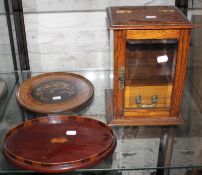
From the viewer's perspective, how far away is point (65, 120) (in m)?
0.93

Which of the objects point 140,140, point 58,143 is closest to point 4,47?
point 58,143

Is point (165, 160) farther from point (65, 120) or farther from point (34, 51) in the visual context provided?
point (34, 51)

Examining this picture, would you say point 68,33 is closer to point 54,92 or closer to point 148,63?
point 54,92

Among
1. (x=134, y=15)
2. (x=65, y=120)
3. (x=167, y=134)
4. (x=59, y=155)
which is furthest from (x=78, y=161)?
(x=134, y=15)

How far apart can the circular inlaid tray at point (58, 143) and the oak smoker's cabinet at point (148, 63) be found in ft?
0.31

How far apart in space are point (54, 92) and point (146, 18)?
0.38 meters

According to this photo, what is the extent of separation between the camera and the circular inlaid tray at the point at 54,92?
0.98 metres

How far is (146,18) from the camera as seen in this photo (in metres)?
0.88

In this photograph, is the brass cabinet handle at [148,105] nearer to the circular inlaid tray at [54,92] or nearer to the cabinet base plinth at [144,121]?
the cabinet base plinth at [144,121]

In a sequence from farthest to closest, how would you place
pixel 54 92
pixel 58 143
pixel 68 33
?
pixel 68 33
pixel 54 92
pixel 58 143

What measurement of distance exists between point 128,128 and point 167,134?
112mm

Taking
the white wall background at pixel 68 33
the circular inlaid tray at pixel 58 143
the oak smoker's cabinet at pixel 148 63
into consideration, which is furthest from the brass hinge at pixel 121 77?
the white wall background at pixel 68 33

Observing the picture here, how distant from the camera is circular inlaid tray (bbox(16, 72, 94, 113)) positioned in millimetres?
980

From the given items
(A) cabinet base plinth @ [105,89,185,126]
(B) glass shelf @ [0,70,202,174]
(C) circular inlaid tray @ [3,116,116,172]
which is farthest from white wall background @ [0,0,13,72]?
(A) cabinet base plinth @ [105,89,185,126]
